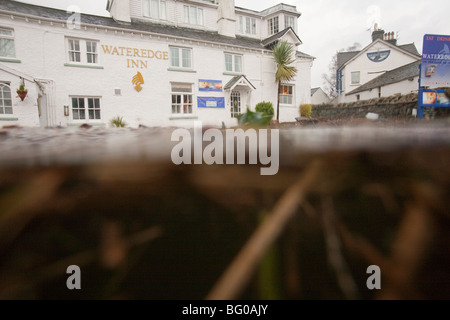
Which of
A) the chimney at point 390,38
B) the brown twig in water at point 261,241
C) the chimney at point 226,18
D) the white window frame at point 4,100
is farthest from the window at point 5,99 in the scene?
the chimney at point 390,38

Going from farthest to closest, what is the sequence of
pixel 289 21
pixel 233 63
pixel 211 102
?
1. pixel 289 21
2. pixel 233 63
3. pixel 211 102

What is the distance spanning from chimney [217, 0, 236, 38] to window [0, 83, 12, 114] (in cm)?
862

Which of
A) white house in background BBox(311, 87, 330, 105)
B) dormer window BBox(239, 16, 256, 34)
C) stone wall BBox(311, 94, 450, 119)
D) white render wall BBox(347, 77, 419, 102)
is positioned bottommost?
stone wall BBox(311, 94, 450, 119)

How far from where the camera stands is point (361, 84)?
58.1 feet

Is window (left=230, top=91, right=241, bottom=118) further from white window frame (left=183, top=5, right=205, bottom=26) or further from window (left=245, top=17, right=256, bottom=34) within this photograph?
window (left=245, top=17, right=256, bottom=34)

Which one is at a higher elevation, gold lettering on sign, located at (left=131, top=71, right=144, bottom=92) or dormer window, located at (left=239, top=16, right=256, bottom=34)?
dormer window, located at (left=239, top=16, right=256, bottom=34)

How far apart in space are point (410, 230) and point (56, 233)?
40 cm

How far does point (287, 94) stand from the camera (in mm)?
11656

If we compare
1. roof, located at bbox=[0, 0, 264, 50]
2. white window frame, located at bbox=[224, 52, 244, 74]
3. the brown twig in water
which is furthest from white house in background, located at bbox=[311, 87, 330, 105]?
the brown twig in water

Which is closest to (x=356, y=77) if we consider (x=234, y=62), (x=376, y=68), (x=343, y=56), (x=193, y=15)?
(x=376, y=68)

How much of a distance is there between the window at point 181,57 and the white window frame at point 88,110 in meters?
3.02

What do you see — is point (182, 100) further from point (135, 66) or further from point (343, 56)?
point (343, 56)

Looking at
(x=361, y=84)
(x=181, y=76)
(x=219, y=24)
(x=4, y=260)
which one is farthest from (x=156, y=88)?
(x=361, y=84)

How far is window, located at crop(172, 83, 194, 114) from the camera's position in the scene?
9.28m
